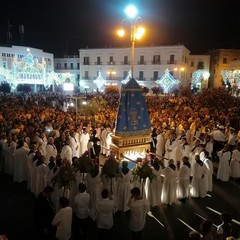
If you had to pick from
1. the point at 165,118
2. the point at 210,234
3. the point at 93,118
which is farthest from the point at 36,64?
the point at 210,234

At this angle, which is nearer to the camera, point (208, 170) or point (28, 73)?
point (208, 170)

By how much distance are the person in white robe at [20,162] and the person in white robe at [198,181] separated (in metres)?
5.97

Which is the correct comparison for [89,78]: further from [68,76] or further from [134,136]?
[134,136]

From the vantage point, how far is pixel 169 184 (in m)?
8.44

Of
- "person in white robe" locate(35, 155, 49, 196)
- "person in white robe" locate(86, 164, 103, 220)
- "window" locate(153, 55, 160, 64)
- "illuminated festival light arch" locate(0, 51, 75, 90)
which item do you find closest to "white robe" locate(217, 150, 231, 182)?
"person in white robe" locate(86, 164, 103, 220)

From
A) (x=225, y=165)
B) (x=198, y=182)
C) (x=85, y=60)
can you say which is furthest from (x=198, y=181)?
(x=85, y=60)

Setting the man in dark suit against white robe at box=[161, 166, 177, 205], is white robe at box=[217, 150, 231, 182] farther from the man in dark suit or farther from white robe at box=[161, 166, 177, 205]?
the man in dark suit

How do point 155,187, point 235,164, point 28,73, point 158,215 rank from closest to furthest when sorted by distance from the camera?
point 158,215
point 155,187
point 235,164
point 28,73

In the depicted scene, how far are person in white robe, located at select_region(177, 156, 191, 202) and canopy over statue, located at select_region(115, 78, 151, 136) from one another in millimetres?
2402

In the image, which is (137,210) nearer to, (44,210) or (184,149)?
(44,210)

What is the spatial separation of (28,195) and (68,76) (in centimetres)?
3716

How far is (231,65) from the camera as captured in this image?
46.5m

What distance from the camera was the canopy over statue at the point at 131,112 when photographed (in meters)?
10.2

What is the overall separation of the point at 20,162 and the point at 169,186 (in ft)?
17.7
